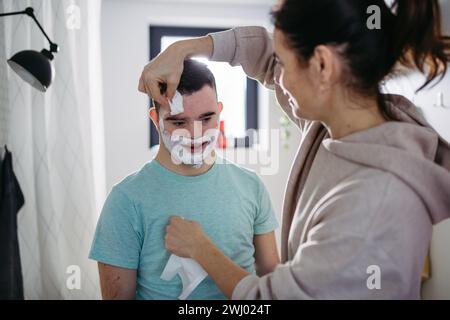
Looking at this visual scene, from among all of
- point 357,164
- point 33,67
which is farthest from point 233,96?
point 357,164

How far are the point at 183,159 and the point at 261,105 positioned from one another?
6.43 ft

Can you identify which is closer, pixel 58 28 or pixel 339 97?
pixel 339 97

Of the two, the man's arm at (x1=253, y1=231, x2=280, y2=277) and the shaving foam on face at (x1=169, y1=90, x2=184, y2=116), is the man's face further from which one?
the man's arm at (x1=253, y1=231, x2=280, y2=277)

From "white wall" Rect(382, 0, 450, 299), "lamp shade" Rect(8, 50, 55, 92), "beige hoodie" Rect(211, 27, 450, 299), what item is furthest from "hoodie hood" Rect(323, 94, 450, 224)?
"white wall" Rect(382, 0, 450, 299)

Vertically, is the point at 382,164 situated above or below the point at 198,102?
below

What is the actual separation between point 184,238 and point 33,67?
75 centimetres

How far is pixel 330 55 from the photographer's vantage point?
0.60 m

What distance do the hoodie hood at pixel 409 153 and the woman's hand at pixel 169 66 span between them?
0.32m

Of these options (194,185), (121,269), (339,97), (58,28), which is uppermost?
(58,28)

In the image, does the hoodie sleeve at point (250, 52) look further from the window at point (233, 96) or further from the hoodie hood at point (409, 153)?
the window at point (233, 96)

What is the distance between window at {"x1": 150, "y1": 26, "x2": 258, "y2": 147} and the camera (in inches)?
104

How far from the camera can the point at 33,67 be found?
1.16 meters
